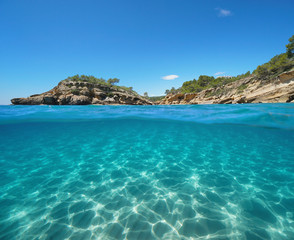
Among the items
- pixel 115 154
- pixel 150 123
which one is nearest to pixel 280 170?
pixel 115 154

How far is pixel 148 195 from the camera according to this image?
3604 millimetres

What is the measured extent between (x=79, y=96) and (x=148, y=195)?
156ft

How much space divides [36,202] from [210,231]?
437cm

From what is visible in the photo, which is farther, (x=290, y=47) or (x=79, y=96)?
(x=79, y=96)

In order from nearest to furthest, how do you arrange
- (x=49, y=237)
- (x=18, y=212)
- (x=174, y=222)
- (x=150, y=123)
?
(x=49, y=237)
(x=174, y=222)
(x=18, y=212)
(x=150, y=123)

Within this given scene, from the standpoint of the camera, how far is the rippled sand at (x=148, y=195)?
102 inches

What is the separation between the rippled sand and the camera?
2.60 meters

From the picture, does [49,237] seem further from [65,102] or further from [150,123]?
[65,102]

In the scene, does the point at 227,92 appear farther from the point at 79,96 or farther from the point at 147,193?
the point at 79,96

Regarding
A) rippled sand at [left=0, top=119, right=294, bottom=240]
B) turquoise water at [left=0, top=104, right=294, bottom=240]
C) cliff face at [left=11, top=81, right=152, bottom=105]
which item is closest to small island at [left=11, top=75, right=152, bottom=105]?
cliff face at [left=11, top=81, right=152, bottom=105]

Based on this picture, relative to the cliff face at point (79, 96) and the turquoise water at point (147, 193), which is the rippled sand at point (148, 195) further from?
the cliff face at point (79, 96)

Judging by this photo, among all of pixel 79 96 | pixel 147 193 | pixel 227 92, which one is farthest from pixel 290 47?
pixel 79 96

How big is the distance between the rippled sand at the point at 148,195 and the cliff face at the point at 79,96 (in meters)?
41.3

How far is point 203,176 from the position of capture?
180 inches
